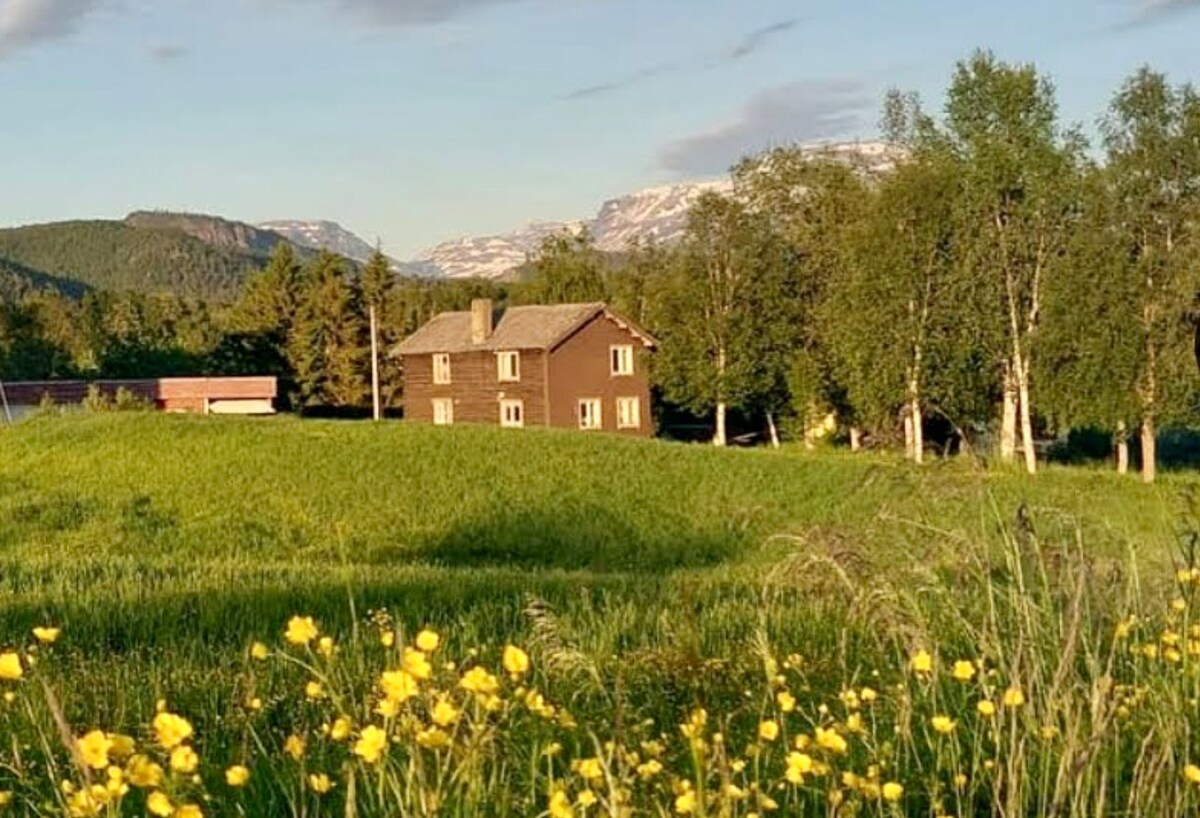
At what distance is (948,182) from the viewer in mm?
40281

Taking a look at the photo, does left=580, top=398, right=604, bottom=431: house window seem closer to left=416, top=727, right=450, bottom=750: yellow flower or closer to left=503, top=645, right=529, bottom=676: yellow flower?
left=503, top=645, right=529, bottom=676: yellow flower

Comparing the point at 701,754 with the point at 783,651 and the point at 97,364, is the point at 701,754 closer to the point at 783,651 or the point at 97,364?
the point at 783,651

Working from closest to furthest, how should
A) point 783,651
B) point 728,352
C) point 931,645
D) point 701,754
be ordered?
point 701,754 < point 931,645 < point 783,651 < point 728,352

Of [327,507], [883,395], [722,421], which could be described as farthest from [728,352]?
[327,507]

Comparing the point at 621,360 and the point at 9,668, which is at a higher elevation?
the point at 621,360

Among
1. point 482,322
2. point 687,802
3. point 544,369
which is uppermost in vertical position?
point 482,322


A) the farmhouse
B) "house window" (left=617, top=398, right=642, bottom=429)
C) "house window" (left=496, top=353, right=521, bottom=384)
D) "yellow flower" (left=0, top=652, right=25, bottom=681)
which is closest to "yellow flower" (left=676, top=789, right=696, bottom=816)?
"yellow flower" (left=0, top=652, right=25, bottom=681)

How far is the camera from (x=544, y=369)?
52.8 metres

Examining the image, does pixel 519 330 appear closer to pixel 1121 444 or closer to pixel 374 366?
pixel 374 366

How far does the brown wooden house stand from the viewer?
53094 mm

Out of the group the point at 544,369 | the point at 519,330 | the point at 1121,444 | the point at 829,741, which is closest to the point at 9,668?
the point at 829,741

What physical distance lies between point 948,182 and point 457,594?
31701 millimetres

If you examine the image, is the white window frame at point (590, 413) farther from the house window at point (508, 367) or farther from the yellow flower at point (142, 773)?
the yellow flower at point (142, 773)

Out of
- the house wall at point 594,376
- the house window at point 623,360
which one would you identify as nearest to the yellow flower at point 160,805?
the house wall at point 594,376
